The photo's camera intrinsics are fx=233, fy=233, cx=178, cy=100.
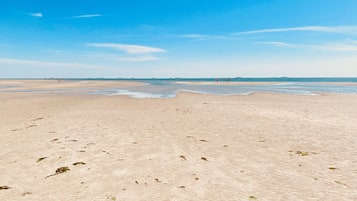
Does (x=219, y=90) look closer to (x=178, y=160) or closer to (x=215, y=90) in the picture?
(x=215, y=90)

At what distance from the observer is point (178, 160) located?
8.95 meters

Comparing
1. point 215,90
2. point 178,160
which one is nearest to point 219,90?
point 215,90

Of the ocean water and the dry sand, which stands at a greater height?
the ocean water

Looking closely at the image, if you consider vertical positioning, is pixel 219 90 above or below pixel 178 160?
above

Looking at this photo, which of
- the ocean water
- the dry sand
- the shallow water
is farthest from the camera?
the ocean water

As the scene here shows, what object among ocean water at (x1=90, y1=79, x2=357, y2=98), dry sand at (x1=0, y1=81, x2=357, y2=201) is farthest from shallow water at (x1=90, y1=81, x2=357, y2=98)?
dry sand at (x1=0, y1=81, x2=357, y2=201)

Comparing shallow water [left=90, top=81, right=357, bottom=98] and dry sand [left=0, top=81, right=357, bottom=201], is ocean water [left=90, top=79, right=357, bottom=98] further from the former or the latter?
dry sand [left=0, top=81, right=357, bottom=201]

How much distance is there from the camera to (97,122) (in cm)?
1566

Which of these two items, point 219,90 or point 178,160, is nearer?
point 178,160

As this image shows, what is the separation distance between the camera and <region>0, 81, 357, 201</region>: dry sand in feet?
21.3

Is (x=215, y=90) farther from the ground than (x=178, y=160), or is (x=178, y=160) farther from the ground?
(x=215, y=90)

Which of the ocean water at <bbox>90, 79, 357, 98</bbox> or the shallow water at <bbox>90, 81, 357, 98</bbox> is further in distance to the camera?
the ocean water at <bbox>90, 79, 357, 98</bbox>

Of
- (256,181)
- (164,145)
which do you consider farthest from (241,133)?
(256,181)

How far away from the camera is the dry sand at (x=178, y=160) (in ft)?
21.3
